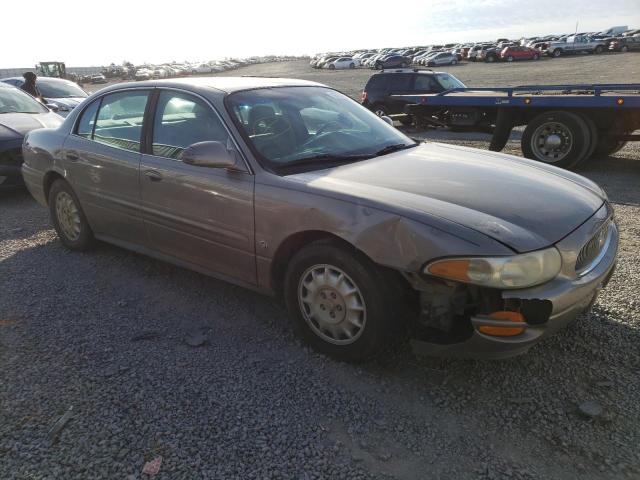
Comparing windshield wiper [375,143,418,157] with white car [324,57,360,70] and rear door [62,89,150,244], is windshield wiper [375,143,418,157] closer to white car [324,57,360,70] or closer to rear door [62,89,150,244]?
rear door [62,89,150,244]

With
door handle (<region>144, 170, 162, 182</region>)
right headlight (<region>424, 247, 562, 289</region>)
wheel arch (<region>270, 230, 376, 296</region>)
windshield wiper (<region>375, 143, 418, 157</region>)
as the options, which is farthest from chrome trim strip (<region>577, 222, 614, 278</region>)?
door handle (<region>144, 170, 162, 182</region>)

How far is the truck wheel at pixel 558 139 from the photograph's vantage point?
784cm

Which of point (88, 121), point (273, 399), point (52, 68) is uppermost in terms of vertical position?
point (52, 68)

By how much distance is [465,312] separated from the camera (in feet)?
8.61

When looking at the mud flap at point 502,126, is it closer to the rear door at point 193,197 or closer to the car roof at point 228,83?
the car roof at point 228,83

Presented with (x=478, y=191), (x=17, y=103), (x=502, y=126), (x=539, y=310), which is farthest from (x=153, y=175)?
(x=502, y=126)

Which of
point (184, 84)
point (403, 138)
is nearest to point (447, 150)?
point (403, 138)

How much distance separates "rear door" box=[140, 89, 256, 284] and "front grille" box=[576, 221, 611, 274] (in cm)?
187

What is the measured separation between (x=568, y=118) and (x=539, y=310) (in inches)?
263

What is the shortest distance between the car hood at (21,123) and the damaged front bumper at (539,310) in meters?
6.76

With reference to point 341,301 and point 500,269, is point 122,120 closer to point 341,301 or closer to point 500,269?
point 341,301

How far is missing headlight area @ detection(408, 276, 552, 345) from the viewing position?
2395 millimetres

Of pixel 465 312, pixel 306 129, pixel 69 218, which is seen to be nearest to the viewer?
pixel 465 312

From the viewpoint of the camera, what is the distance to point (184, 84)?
3.72 m
